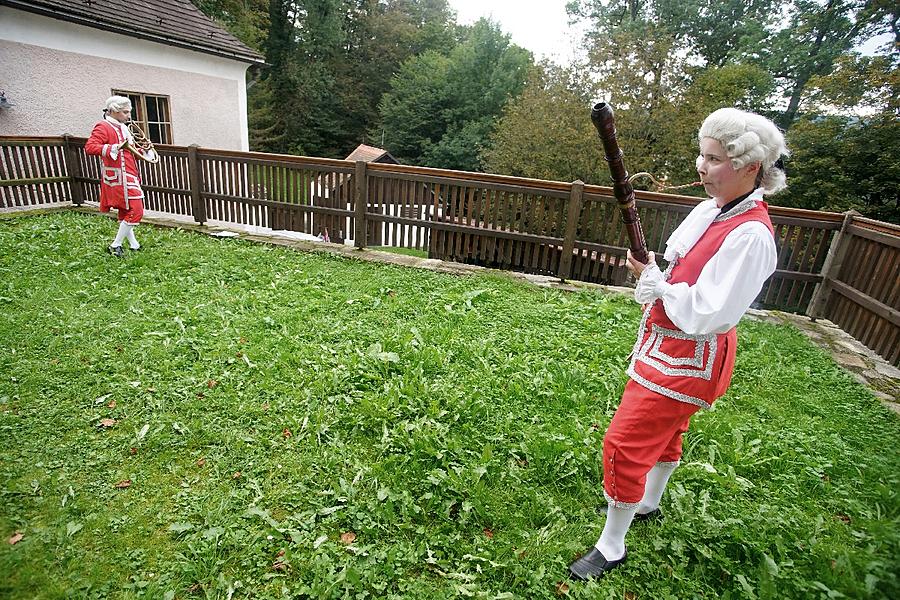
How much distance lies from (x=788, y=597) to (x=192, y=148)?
908 cm

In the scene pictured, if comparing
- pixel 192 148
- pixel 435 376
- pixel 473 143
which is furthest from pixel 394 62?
pixel 435 376

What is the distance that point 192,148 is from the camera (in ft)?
26.1

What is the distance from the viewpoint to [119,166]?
6.02m

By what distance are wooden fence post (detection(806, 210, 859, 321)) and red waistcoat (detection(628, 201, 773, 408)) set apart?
4947 mm

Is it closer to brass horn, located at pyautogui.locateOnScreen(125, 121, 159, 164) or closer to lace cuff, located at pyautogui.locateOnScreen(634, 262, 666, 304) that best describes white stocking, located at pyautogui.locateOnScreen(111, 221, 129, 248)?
brass horn, located at pyautogui.locateOnScreen(125, 121, 159, 164)

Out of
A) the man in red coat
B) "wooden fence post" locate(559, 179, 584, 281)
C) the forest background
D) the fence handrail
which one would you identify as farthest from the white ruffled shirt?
the forest background

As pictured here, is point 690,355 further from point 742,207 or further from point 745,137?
point 745,137

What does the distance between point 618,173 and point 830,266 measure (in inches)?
211

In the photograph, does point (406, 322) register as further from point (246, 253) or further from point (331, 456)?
point (246, 253)

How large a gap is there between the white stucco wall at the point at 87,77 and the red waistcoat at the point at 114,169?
15.9ft

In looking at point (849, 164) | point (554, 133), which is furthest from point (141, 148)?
point (849, 164)

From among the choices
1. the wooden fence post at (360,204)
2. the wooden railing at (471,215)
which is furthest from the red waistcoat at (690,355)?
the wooden fence post at (360,204)

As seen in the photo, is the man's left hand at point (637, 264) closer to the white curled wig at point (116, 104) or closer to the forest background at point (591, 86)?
the white curled wig at point (116, 104)

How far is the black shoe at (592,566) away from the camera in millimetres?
2129
